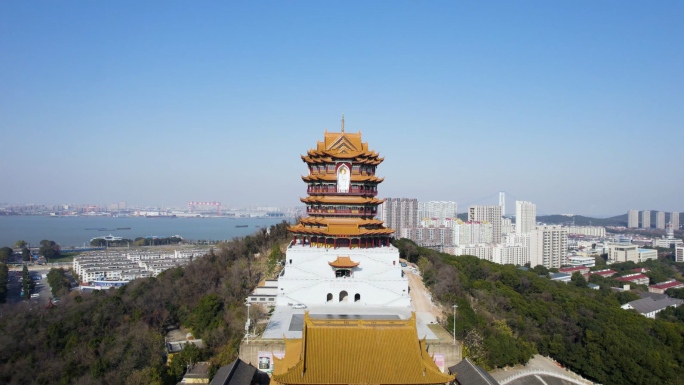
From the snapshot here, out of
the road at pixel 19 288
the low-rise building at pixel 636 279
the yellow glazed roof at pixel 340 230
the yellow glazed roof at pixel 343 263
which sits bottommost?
the road at pixel 19 288

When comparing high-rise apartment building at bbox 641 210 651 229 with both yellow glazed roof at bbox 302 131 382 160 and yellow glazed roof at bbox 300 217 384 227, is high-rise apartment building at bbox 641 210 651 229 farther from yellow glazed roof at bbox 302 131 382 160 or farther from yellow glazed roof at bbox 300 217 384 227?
yellow glazed roof at bbox 300 217 384 227

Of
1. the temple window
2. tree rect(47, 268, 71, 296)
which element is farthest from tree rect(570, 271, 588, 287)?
tree rect(47, 268, 71, 296)

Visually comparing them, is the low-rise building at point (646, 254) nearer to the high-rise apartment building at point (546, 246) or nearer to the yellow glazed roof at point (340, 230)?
the high-rise apartment building at point (546, 246)

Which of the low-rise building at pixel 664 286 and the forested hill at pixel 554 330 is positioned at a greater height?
the forested hill at pixel 554 330

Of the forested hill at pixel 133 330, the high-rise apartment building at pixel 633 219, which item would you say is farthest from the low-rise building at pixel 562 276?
the high-rise apartment building at pixel 633 219

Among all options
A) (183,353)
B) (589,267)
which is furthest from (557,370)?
(589,267)
